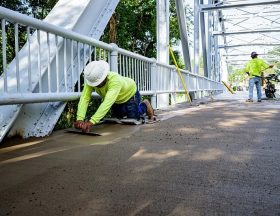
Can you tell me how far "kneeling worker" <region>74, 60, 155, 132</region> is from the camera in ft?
13.9

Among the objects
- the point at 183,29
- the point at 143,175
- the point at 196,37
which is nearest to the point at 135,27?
the point at 196,37

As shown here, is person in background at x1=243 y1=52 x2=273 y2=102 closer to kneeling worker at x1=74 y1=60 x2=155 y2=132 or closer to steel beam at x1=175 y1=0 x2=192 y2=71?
steel beam at x1=175 y1=0 x2=192 y2=71

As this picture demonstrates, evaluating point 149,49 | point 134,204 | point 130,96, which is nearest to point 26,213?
point 134,204

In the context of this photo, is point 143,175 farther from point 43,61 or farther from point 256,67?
point 256,67

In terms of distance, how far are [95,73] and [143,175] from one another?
7.12 feet

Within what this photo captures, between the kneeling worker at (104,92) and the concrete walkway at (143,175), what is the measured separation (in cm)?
39

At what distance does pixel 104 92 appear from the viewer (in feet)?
15.3

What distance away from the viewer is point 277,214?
5.67 feet

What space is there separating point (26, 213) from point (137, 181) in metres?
0.74

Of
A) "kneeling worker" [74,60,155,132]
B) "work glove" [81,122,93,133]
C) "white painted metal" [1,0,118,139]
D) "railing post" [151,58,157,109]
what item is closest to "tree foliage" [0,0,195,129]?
"railing post" [151,58,157,109]

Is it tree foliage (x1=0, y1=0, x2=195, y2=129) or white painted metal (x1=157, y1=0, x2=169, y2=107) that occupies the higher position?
tree foliage (x1=0, y1=0, x2=195, y2=129)

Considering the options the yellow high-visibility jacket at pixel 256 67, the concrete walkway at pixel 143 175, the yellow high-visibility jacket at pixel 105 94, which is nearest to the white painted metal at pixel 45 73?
the yellow high-visibility jacket at pixel 105 94

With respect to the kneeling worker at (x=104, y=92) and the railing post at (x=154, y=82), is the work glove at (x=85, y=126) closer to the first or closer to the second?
the kneeling worker at (x=104, y=92)

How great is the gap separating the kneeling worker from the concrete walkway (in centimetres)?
39
